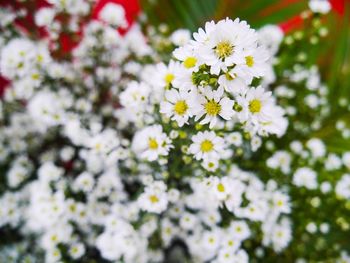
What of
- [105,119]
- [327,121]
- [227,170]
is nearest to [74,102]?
[105,119]

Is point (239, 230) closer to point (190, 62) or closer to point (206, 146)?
point (206, 146)

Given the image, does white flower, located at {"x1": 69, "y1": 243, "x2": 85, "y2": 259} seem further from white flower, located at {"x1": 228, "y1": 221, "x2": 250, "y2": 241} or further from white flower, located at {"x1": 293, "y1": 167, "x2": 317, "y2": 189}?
white flower, located at {"x1": 293, "y1": 167, "x2": 317, "y2": 189}

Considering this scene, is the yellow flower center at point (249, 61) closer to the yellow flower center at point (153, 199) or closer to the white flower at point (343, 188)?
the yellow flower center at point (153, 199)

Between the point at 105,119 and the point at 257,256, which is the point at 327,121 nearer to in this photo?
the point at 257,256

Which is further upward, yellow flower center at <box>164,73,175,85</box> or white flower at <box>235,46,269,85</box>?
yellow flower center at <box>164,73,175,85</box>

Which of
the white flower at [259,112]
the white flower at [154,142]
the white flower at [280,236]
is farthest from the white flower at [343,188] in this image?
the white flower at [154,142]

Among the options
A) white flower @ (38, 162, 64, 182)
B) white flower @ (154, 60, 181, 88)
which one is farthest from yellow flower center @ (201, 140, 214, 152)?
white flower @ (38, 162, 64, 182)

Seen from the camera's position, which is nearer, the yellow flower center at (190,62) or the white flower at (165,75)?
the yellow flower center at (190,62)
